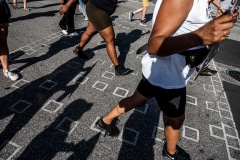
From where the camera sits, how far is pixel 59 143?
99.6 inches

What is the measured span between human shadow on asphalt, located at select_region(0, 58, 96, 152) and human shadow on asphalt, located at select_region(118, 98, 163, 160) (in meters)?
1.09

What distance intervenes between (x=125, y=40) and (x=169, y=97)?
4.41 metres

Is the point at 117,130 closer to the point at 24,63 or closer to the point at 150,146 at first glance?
the point at 150,146

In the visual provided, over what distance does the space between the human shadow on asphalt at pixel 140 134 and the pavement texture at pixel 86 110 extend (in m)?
0.01

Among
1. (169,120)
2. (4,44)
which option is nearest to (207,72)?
(169,120)

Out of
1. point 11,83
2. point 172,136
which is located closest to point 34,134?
point 11,83

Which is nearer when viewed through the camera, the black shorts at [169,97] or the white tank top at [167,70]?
the white tank top at [167,70]

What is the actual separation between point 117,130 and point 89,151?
49cm

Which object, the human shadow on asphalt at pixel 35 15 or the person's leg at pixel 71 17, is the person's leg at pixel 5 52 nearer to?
the person's leg at pixel 71 17

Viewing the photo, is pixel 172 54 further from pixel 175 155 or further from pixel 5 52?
pixel 5 52

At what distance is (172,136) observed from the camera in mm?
2391

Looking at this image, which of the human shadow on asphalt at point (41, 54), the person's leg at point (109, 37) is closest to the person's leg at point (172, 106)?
the person's leg at point (109, 37)

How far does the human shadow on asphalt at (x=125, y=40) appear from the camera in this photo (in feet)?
17.4

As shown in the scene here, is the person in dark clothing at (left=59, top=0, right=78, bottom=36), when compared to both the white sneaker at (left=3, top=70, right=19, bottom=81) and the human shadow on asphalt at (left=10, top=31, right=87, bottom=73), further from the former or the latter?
the white sneaker at (left=3, top=70, right=19, bottom=81)
